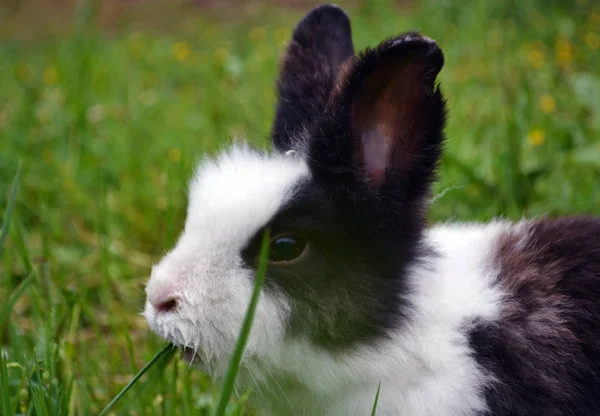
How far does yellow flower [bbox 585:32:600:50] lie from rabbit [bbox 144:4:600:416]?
3550 millimetres

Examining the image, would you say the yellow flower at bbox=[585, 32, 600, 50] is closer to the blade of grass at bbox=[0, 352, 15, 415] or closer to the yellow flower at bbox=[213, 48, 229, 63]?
the yellow flower at bbox=[213, 48, 229, 63]

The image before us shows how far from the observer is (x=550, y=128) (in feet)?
12.2

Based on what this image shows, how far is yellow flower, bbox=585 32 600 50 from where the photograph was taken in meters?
5.07

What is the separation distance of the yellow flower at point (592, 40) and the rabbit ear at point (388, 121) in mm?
3730

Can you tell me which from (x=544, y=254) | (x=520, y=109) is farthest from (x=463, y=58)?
(x=544, y=254)

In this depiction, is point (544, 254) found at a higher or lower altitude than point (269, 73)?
lower

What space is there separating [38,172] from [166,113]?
1262 millimetres

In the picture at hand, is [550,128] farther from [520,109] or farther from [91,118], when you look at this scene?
[91,118]

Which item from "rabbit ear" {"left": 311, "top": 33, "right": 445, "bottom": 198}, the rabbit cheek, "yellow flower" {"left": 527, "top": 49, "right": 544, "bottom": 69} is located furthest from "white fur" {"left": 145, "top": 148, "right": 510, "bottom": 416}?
"yellow flower" {"left": 527, "top": 49, "right": 544, "bottom": 69}

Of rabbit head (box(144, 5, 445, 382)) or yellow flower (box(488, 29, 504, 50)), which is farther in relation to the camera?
yellow flower (box(488, 29, 504, 50))

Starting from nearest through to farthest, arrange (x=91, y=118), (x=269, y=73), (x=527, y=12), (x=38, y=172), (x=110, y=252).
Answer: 1. (x=110, y=252)
2. (x=38, y=172)
3. (x=91, y=118)
4. (x=269, y=73)
5. (x=527, y=12)

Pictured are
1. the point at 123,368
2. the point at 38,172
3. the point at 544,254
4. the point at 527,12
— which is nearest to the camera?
the point at 544,254

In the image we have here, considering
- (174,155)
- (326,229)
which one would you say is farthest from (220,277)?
(174,155)

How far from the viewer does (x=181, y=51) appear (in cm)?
673
